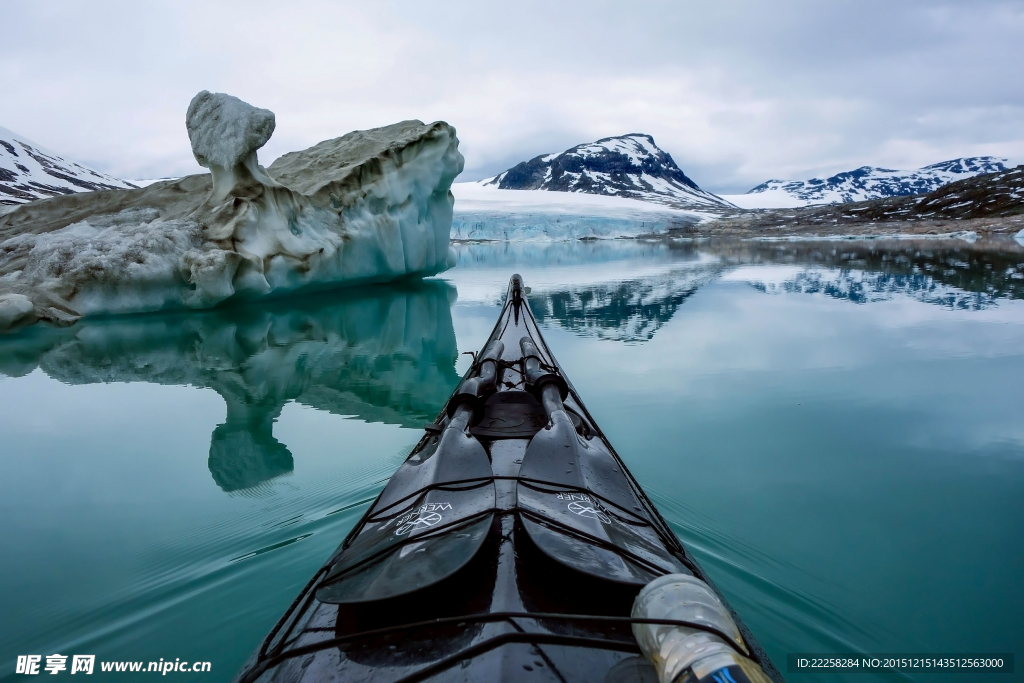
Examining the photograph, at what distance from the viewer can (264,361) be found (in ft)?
28.2

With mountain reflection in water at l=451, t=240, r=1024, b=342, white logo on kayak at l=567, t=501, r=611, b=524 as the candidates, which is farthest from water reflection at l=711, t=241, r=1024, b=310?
white logo on kayak at l=567, t=501, r=611, b=524

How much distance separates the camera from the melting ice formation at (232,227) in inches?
442

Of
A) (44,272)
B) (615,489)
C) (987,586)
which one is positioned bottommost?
(987,586)

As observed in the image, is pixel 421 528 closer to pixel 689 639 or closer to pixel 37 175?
pixel 689 639

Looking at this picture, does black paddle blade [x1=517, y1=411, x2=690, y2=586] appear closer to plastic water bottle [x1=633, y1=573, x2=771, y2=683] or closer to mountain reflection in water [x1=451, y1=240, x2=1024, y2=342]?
plastic water bottle [x1=633, y1=573, x2=771, y2=683]

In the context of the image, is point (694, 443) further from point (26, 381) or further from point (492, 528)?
point (26, 381)

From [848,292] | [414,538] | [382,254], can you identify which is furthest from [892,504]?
[382,254]

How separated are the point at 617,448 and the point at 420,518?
→ 9.72 feet

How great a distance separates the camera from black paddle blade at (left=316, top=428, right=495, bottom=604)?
1.72m

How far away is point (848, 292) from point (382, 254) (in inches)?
484

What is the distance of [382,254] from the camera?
1563 centimetres

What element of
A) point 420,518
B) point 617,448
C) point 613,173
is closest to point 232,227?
point 617,448

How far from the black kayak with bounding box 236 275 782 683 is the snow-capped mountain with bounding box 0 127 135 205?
2636 inches

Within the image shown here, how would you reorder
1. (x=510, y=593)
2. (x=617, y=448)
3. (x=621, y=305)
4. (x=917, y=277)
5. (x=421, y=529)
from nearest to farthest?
(x=510, y=593), (x=421, y=529), (x=617, y=448), (x=621, y=305), (x=917, y=277)
